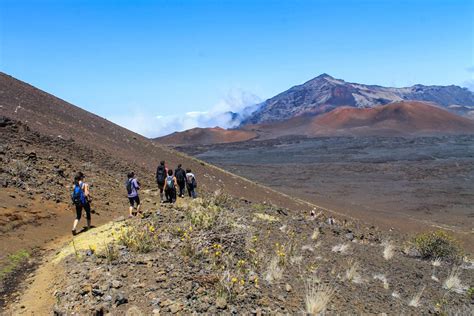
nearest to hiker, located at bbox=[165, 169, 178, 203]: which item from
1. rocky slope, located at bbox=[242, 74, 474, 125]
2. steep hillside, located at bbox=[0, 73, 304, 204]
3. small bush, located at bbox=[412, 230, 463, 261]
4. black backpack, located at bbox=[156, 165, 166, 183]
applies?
black backpack, located at bbox=[156, 165, 166, 183]

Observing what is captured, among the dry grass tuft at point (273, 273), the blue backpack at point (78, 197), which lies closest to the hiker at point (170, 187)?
the blue backpack at point (78, 197)

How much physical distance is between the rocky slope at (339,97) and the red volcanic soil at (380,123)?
81.7 ft

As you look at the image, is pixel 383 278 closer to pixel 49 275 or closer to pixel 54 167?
pixel 49 275

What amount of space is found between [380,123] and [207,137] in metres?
35.5

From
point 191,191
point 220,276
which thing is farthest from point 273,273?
point 191,191

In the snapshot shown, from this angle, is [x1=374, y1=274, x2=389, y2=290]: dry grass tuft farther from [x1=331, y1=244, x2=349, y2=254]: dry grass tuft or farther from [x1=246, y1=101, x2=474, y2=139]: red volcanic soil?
[x1=246, y1=101, x2=474, y2=139]: red volcanic soil

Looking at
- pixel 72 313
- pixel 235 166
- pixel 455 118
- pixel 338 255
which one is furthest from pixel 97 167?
pixel 455 118

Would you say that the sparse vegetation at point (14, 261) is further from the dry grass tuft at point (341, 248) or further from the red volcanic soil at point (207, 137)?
the red volcanic soil at point (207, 137)

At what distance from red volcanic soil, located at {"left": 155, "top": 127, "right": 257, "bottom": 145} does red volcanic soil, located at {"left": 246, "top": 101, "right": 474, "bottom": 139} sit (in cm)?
394

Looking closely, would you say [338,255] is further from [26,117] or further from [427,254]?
[26,117]

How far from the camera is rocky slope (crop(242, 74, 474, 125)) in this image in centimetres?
13312

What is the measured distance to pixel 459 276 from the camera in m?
9.71

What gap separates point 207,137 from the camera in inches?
3794

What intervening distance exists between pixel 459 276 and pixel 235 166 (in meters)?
42.3
